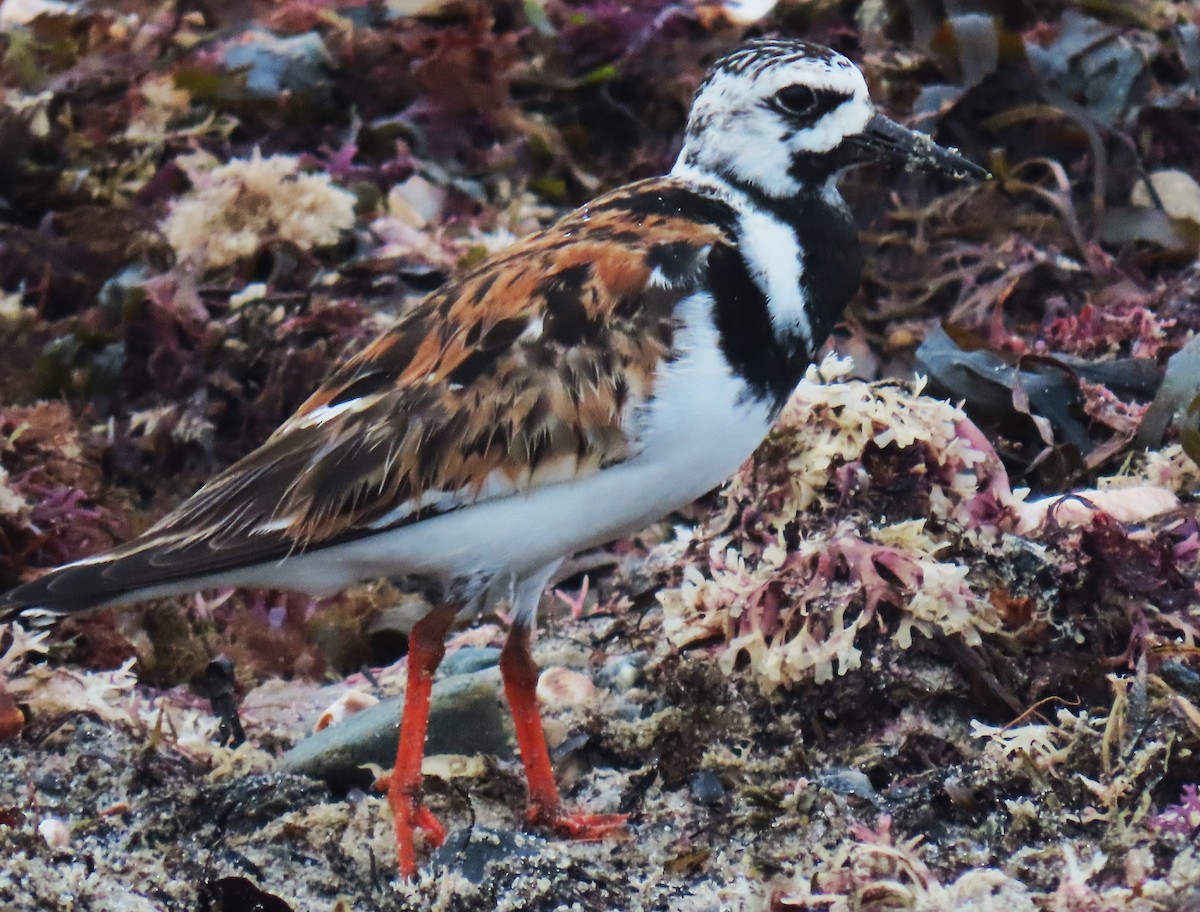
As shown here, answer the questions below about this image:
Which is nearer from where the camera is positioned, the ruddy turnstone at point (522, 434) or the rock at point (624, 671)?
the ruddy turnstone at point (522, 434)

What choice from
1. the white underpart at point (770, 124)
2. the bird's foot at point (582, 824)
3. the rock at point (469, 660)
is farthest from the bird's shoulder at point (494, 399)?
the rock at point (469, 660)

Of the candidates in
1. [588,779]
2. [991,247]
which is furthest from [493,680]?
[991,247]

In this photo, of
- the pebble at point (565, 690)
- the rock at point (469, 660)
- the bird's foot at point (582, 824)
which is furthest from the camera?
the rock at point (469, 660)

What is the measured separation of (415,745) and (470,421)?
1.94 ft

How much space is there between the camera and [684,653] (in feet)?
10.4

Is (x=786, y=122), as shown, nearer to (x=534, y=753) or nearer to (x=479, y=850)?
(x=534, y=753)

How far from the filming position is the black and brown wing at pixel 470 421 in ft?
9.06

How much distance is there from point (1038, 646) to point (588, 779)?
89cm

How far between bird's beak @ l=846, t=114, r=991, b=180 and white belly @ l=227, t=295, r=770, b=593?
0.55 metres

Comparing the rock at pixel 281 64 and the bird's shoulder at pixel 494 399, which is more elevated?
the bird's shoulder at pixel 494 399

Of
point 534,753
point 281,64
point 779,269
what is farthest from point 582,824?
point 281,64

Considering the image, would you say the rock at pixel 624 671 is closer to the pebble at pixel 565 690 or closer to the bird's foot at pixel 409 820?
the pebble at pixel 565 690

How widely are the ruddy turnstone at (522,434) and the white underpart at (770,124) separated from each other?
0.09 metres

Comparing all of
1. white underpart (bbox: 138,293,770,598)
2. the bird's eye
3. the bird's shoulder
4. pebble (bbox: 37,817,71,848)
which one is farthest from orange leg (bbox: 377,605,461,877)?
the bird's eye
